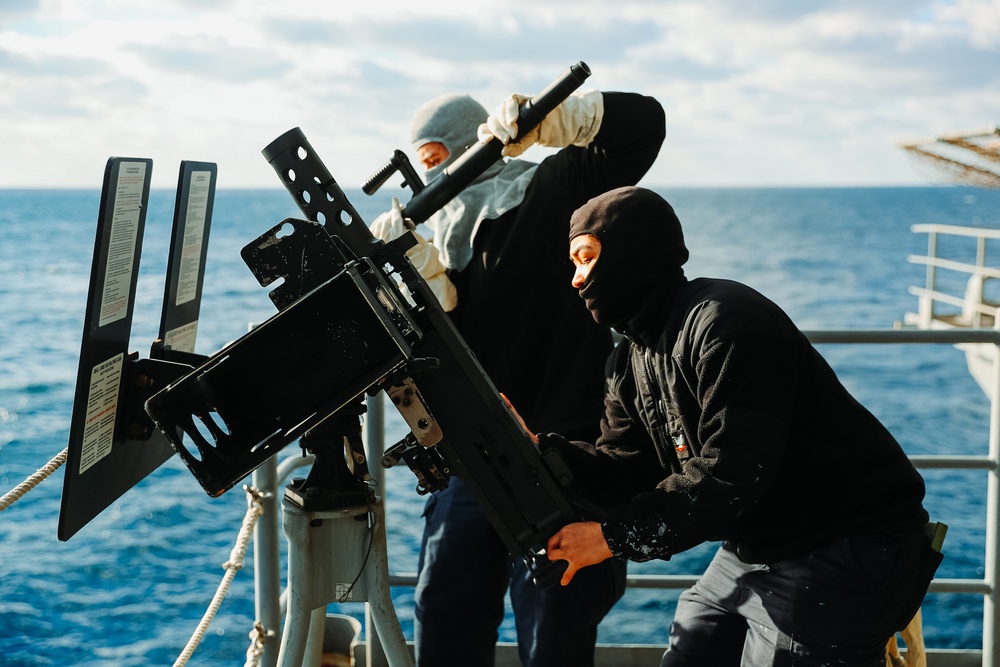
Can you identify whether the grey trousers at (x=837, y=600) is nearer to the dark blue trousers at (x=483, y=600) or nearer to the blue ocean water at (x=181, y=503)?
the blue ocean water at (x=181, y=503)

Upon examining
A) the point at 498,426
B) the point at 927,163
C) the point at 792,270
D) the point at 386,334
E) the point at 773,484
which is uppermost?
the point at 386,334

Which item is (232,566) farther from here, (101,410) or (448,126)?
(448,126)

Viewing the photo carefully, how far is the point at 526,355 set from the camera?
2.60m

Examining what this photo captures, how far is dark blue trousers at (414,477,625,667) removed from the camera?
2498mm

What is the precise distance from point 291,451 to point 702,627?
32.2 feet

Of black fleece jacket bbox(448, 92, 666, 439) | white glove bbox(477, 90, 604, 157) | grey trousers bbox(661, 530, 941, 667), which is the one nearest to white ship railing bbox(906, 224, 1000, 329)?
black fleece jacket bbox(448, 92, 666, 439)

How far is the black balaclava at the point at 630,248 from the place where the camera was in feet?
6.69

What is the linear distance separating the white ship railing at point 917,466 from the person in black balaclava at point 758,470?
707mm

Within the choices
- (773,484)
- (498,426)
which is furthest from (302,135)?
(773,484)

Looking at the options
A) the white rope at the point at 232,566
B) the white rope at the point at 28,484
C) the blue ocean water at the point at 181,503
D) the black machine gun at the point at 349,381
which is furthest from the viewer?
the blue ocean water at the point at 181,503

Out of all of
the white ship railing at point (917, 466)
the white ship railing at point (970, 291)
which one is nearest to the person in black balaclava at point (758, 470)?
the white ship railing at point (917, 466)

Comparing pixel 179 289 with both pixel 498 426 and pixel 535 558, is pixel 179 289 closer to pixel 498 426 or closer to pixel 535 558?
pixel 498 426

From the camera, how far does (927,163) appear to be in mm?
14484

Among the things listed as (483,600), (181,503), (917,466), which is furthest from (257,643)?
(181,503)
